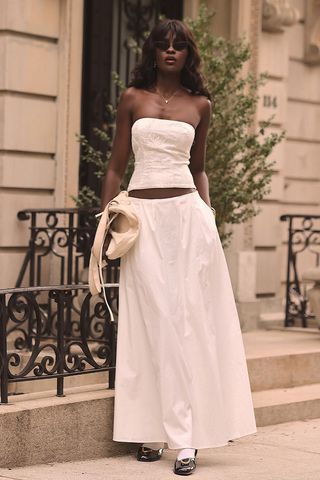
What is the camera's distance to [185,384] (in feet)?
23.0

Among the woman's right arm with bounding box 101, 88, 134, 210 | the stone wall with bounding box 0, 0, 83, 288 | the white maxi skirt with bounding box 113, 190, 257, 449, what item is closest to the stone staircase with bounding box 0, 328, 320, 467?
the white maxi skirt with bounding box 113, 190, 257, 449

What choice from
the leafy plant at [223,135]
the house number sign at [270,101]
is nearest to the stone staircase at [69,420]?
the leafy plant at [223,135]

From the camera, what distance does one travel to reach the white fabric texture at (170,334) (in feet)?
23.0

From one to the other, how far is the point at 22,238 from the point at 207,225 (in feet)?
13.8

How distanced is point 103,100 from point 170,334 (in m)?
6.04

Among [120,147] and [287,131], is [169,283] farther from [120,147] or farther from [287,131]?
[287,131]

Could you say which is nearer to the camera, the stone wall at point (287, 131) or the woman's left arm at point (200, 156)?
the woman's left arm at point (200, 156)

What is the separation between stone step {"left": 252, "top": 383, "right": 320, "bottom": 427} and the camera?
8914 millimetres

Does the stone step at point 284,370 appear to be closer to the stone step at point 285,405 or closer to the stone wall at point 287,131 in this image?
the stone step at point 285,405

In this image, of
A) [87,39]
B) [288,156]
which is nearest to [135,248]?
[87,39]

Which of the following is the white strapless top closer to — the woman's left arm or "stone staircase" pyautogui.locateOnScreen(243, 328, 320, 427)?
the woman's left arm

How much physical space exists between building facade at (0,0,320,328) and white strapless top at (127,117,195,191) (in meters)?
4.03

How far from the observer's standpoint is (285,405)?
9.09 metres

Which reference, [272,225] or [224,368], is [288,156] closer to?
[272,225]
